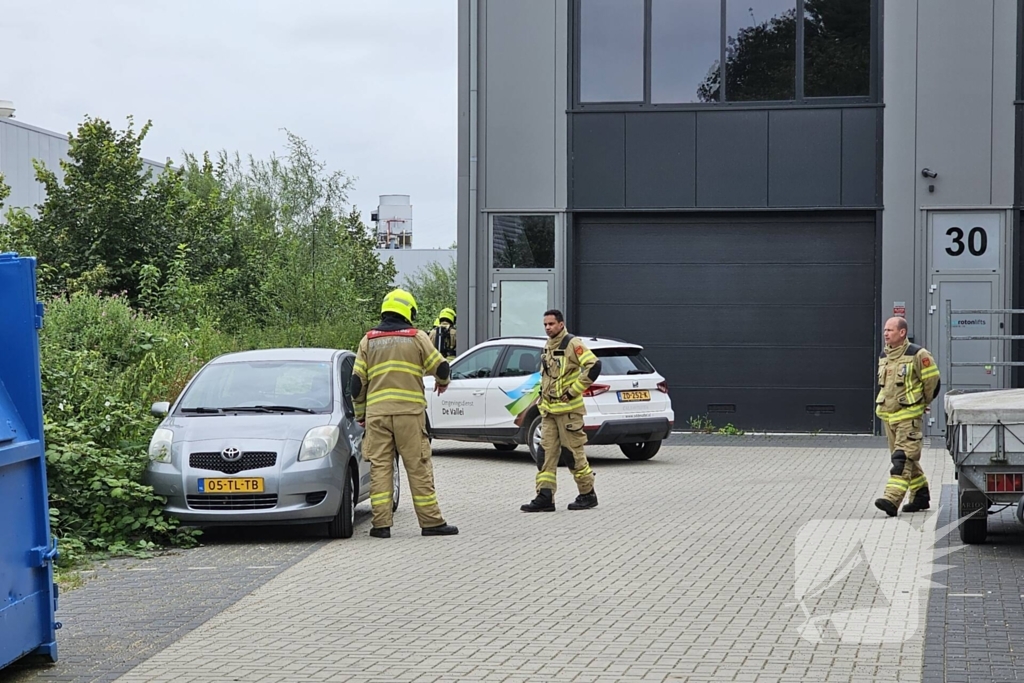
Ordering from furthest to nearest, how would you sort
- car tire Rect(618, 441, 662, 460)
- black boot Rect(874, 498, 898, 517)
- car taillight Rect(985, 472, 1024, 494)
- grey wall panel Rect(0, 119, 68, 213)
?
1. grey wall panel Rect(0, 119, 68, 213)
2. car tire Rect(618, 441, 662, 460)
3. black boot Rect(874, 498, 898, 517)
4. car taillight Rect(985, 472, 1024, 494)

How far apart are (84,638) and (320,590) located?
1.79 m

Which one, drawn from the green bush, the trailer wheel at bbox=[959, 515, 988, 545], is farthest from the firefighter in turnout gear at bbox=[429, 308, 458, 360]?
the trailer wheel at bbox=[959, 515, 988, 545]

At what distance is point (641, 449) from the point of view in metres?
18.5

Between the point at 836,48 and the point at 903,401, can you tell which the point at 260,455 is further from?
the point at 836,48

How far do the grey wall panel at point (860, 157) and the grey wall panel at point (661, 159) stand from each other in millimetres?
2383

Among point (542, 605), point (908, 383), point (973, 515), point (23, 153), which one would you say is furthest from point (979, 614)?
point (23, 153)

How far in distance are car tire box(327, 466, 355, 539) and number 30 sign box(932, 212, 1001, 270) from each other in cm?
1326

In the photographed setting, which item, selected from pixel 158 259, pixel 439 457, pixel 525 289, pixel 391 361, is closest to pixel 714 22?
pixel 525 289

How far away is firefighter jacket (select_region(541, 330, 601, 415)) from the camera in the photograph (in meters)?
12.9

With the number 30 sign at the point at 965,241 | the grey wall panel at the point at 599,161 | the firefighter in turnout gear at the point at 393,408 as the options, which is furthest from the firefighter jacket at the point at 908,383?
the grey wall panel at the point at 599,161

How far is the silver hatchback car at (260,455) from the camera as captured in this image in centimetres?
1093

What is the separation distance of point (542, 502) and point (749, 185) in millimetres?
10749

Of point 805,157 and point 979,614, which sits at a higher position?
point 805,157

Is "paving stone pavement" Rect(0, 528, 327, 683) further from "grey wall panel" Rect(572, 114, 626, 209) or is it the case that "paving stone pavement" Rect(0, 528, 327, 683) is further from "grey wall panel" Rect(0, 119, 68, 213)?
"grey wall panel" Rect(0, 119, 68, 213)
